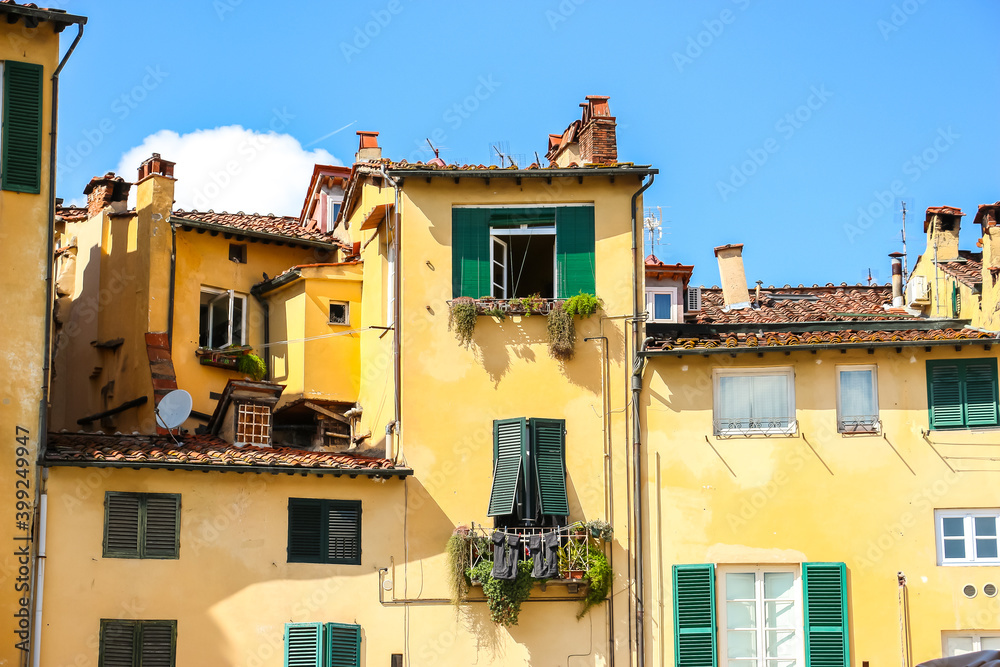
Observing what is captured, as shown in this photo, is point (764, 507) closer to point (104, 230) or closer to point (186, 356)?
point (186, 356)

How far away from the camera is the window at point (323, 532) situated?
2612 centimetres

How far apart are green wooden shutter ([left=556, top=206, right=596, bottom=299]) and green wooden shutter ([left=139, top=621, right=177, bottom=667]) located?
9.37 metres

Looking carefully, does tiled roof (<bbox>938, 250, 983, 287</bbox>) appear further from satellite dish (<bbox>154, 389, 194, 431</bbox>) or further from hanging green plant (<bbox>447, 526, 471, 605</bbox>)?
satellite dish (<bbox>154, 389, 194, 431</bbox>)

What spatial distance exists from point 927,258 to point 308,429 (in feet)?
48.4

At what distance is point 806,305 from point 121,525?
52.4 ft

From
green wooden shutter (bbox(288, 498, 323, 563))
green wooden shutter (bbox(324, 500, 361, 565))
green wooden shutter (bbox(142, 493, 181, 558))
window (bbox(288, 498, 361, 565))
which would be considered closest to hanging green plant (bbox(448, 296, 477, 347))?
green wooden shutter (bbox(324, 500, 361, 565))

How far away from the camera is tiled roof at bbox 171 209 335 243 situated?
33562mm

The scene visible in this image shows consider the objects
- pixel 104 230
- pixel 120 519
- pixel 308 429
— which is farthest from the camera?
pixel 104 230

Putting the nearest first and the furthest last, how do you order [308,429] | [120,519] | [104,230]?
[120,519] → [308,429] → [104,230]

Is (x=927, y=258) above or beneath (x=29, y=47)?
beneath

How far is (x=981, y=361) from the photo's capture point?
2689cm

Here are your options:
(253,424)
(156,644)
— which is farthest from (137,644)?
(253,424)

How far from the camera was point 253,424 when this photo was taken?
29062 millimetres

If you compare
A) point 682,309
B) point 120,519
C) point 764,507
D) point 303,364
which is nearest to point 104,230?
point 303,364
